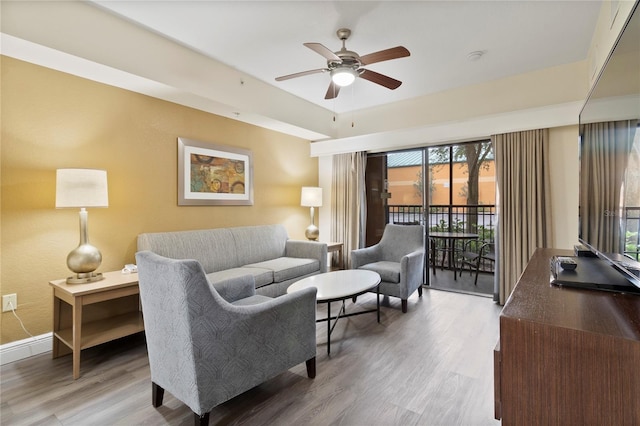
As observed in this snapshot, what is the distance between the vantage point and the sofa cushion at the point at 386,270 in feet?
10.9

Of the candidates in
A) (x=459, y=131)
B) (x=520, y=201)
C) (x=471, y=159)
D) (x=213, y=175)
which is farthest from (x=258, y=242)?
(x=520, y=201)

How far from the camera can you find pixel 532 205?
134 inches

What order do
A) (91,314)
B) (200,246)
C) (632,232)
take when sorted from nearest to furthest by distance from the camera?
1. (632,232)
2. (91,314)
3. (200,246)

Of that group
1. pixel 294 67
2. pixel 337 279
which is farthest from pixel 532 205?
pixel 294 67

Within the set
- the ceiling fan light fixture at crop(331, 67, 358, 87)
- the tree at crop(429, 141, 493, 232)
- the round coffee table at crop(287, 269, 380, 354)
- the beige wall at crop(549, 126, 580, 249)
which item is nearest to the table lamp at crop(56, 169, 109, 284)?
the round coffee table at crop(287, 269, 380, 354)

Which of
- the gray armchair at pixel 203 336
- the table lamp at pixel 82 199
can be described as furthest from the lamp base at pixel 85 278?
the gray armchair at pixel 203 336

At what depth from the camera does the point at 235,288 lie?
2.51 metres

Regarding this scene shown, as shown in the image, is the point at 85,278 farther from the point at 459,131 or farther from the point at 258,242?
the point at 459,131

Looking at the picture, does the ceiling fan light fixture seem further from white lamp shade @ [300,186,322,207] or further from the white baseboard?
the white baseboard

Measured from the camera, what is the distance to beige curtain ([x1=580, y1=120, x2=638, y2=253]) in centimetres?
118

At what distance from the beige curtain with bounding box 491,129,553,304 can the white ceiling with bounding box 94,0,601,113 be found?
847mm

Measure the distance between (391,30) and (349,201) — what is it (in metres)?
2.65

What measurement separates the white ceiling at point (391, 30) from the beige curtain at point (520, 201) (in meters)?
0.85

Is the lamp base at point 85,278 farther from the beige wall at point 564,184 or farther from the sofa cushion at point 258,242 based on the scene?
the beige wall at point 564,184
